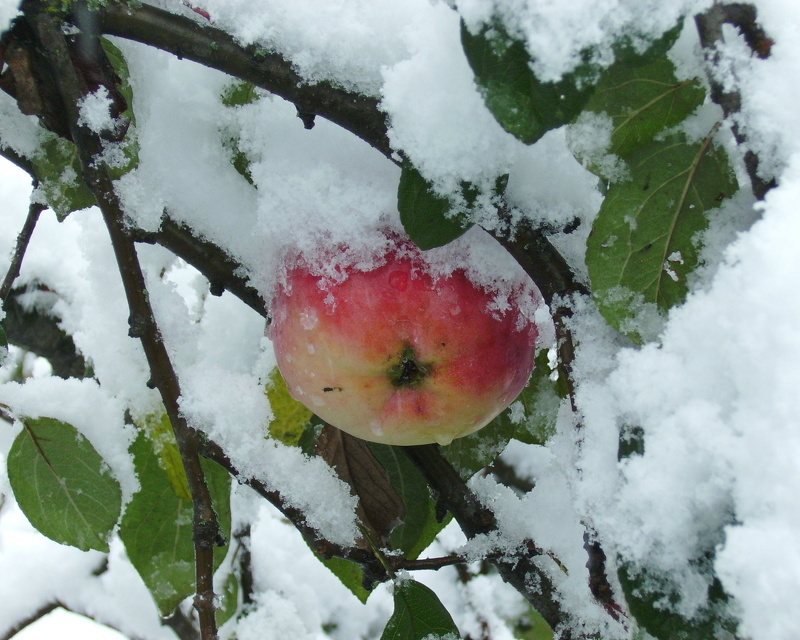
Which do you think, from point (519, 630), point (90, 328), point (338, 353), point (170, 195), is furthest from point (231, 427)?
point (519, 630)

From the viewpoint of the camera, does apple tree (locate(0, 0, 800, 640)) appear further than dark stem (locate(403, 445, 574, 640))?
No

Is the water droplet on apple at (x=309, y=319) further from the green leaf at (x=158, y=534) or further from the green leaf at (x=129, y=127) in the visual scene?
the green leaf at (x=158, y=534)

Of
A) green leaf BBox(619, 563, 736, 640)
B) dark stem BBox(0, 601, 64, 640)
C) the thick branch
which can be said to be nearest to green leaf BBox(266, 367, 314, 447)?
the thick branch

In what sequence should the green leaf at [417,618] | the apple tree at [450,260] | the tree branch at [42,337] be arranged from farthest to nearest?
the tree branch at [42,337] < the green leaf at [417,618] < the apple tree at [450,260]

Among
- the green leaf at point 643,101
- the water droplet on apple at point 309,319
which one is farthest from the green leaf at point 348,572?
the green leaf at point 643,101

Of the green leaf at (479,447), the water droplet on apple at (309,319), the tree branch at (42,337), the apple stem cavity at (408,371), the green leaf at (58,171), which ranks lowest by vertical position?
the apple stem cavity at (408,371)

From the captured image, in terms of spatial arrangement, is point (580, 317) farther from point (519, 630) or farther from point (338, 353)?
point (519, 630)

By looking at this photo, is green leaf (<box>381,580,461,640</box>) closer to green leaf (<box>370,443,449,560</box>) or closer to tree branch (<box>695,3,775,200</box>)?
green leaf (<box>370,443,449,560</box>)
